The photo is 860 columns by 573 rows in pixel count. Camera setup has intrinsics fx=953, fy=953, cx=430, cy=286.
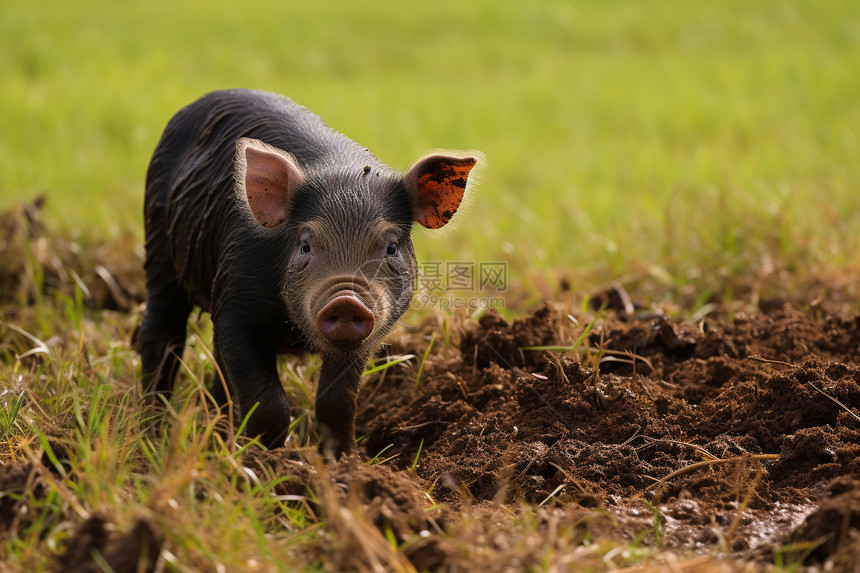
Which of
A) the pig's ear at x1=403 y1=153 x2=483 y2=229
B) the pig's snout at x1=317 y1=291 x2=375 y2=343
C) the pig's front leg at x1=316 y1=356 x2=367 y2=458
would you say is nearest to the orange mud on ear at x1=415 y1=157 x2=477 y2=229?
the pig's ear at x1=403 y1=153 x2=483 y2=229

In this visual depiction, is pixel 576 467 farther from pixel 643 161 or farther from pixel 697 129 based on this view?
pixel 697 129

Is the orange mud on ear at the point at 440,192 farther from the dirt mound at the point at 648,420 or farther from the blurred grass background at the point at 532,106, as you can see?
the blurred grass background at the point at 532,106

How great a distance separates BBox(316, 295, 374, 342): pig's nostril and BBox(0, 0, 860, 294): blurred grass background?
186 cm

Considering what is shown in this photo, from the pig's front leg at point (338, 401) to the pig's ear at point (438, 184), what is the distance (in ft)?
2.25

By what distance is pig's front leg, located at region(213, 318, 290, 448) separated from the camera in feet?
12.3

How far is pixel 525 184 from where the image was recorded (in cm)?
986

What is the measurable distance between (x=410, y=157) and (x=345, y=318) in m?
6.47

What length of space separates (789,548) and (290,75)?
12.3 metres

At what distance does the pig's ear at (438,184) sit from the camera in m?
3.95

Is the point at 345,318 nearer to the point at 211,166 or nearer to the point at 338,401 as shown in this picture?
the point at 338,401

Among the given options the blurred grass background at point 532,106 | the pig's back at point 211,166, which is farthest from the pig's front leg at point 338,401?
the blurred grass background at point 532,106

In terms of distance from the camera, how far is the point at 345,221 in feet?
12.2

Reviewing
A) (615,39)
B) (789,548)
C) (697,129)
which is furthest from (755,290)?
(615,39)

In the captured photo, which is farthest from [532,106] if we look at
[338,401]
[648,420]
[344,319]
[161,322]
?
[344,319]
